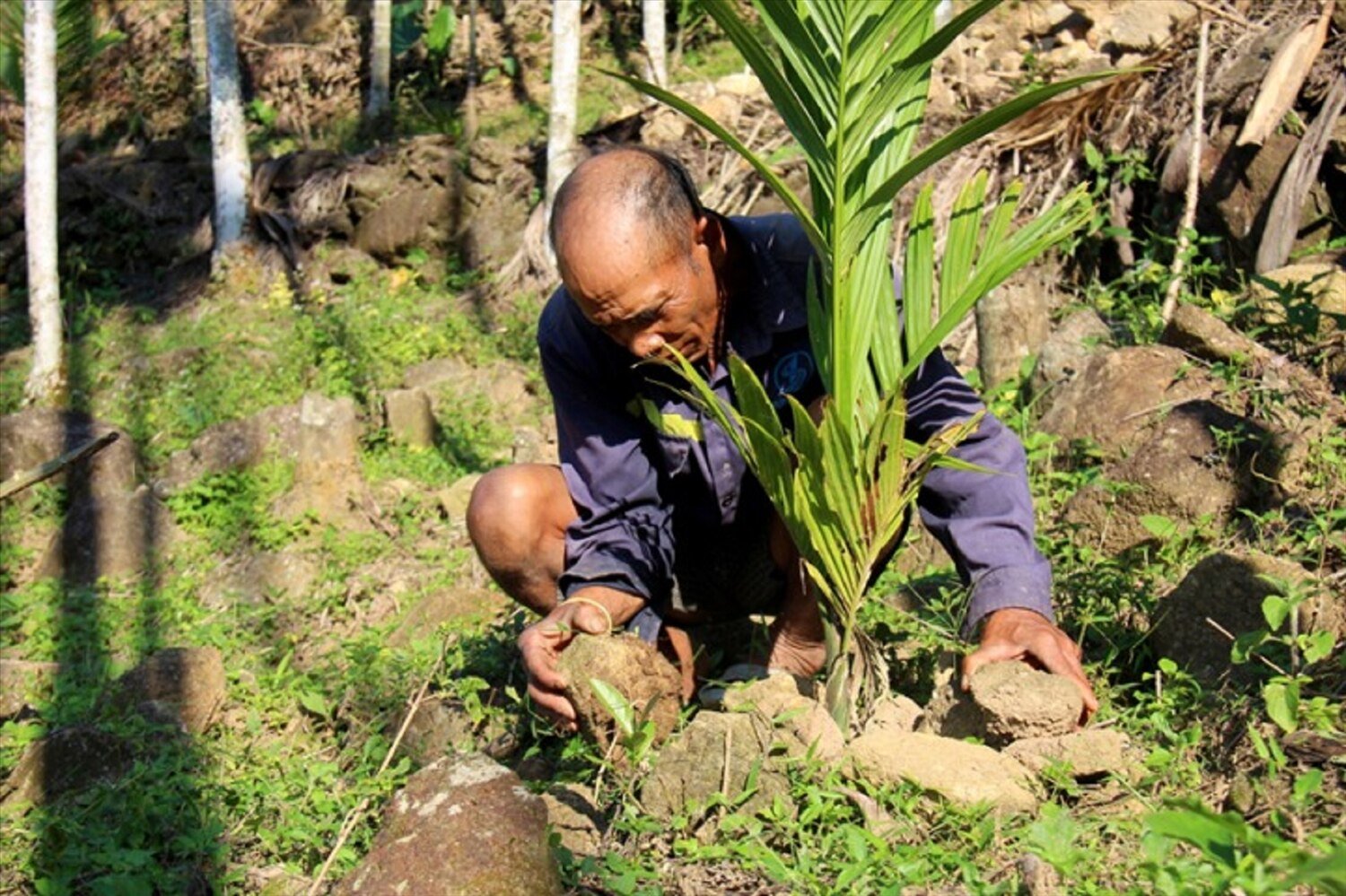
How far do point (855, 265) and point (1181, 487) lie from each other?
180 centimetres

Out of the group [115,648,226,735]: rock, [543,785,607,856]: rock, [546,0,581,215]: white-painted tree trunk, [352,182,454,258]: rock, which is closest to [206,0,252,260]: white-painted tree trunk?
[352,182,454,258]: rock

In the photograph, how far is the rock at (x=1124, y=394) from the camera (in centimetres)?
475

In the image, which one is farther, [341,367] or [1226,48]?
[341,367]

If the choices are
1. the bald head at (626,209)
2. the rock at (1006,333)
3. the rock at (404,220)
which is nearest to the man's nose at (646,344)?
the bald head at (626,209)

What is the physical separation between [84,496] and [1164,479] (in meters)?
5.32

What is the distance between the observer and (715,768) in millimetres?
2691

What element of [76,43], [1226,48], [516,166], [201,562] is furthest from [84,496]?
[1226,48]

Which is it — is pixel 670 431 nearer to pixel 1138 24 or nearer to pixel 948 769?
pixel 948 769

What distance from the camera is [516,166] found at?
10555 millimetres

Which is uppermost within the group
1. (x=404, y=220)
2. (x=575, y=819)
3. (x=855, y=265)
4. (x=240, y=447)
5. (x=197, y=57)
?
(x=855, y=265)

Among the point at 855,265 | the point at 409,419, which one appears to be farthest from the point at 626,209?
the point at 409,419

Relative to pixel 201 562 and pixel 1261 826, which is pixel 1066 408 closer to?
pixel 1261 826

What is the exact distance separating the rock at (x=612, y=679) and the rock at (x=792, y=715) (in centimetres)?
16

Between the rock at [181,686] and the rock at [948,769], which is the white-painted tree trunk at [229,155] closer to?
the rock at [181,686]
